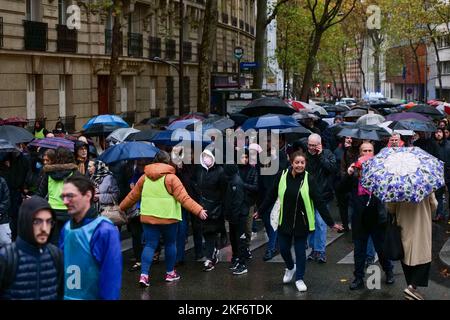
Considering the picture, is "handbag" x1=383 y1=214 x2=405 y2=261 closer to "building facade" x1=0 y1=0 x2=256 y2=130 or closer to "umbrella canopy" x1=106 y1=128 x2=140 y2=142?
"umbrella canopy" x1=106 y1=128 x2=140 y2=142

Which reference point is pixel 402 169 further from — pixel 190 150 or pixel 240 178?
pixel 190 150

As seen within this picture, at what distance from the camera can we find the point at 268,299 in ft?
29.4

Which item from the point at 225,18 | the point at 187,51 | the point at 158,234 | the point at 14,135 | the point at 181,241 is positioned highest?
the point at 225,18

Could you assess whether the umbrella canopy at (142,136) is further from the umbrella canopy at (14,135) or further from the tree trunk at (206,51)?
the tree trunk at (206,51)

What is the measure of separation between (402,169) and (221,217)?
3.22 metres

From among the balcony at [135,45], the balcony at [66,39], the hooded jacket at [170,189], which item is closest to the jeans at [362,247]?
the hooded jacket at [170,189]

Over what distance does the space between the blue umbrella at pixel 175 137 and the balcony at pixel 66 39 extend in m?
16.7

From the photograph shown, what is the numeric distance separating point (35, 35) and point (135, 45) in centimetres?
1023

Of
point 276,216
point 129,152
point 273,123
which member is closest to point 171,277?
point 276,216

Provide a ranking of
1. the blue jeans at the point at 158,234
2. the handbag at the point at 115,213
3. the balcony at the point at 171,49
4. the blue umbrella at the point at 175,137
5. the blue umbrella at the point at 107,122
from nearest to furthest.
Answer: the blue jeans at the point at 158,234 → the handbag at the point at 115,213 → the blue umbrella at the point at 175,137 → the blue umbrella at the point at 107,122 → the balcony at the point at 171,49

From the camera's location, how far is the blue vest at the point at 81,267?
230 inches

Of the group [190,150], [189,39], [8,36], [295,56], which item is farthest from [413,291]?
[295,56]

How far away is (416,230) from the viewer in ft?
27.6

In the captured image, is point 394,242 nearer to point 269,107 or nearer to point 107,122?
point 107,122
